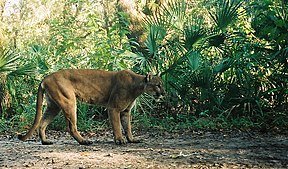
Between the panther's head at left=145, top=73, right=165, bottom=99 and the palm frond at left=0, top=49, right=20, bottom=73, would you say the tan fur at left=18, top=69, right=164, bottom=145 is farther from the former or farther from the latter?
the palm frond at left=0, top=49, right=20, bottom=73

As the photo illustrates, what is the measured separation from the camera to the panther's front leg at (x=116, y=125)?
679 cm

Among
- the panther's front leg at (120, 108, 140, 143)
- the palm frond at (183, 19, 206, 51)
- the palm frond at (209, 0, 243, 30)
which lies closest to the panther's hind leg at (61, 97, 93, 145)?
the panther's front leg at (120, 108, 140, 143)

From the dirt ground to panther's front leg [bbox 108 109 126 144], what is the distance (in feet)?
0.41

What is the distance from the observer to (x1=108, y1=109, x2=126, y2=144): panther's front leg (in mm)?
6786

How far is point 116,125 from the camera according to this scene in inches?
270

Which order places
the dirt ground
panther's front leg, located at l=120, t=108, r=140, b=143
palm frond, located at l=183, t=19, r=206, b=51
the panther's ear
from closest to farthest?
the dirt ground, panther's front leg, located at l=120, t=108, r=140, b=143, the panther's ear, palm frond, located at l=183, t=19, r=206, b=51

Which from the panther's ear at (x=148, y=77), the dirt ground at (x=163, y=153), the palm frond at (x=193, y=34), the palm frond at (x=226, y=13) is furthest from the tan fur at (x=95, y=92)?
the palm frond at (x=226, y=13)

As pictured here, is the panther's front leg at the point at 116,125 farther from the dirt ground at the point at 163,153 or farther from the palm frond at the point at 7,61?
the palm frond at the point at 7,61

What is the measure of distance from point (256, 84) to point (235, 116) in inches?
29.8

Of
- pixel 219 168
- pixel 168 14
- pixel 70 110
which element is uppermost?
pixel 168 14

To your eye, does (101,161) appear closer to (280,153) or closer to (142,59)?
(280,153)

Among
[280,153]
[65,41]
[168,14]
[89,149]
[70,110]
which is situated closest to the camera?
[280,153]

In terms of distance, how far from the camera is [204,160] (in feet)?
16.9

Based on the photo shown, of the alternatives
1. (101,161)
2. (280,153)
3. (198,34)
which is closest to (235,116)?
(198,34)
